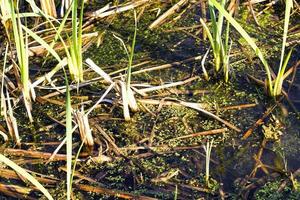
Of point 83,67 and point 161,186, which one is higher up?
point 83,67

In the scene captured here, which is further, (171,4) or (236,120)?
(171,4)

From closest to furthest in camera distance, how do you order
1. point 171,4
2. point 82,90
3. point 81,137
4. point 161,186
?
point 161,186 < point 81,137 < point 82,90 < point 171,4

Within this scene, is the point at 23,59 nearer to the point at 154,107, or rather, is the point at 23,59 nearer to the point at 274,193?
the point at 154,107

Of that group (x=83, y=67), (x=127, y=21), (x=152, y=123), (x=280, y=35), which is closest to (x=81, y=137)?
(x=152, y=123)

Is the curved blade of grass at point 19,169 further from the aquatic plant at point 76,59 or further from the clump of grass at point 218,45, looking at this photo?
the clump of grass at point 218,45

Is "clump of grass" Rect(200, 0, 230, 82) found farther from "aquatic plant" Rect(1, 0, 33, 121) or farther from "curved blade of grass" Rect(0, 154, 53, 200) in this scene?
"curved blade of grass" Rect(0, 154, 53, 200)

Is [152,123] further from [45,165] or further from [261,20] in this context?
[261,20]

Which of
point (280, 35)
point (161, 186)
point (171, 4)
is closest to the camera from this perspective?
point (161, 186)

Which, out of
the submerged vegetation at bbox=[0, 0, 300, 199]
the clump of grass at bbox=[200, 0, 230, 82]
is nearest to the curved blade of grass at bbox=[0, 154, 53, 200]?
the submerged vegetation at bbox=[0, 0, 300, 199]

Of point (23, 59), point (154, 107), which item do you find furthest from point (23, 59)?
point (154, 107)

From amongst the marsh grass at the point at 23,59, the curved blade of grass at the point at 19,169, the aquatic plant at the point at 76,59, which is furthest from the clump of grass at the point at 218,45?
the curved blade of grass at the point at 19,169
